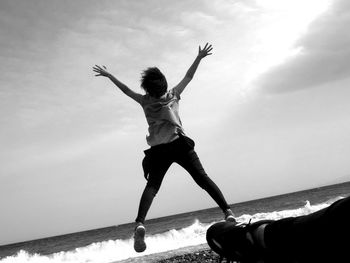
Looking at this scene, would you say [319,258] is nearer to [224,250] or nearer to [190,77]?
[224,250]

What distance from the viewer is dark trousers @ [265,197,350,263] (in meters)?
1.31

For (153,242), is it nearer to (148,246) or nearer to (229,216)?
(148,246)

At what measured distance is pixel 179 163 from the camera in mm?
4605

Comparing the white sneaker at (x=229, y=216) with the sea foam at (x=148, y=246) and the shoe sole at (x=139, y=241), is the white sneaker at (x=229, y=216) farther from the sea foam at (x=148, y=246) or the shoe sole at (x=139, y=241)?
the shoe sole at (x=139, y=241)

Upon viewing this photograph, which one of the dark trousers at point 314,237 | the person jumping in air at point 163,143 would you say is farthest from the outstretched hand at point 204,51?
the dark trousers at point 314,237

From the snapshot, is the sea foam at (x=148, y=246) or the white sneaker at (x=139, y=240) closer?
the white sneaker at (x=139, y=240)

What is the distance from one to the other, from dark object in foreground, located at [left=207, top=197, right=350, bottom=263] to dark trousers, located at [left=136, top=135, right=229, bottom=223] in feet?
7.08

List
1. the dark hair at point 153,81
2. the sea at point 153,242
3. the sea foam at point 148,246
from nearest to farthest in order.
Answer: the dark hair at point 153,81, the sea at point 153,242, the sea foam at point 148,246

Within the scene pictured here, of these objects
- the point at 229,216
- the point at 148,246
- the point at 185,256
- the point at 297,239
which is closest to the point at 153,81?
the point at 229,216

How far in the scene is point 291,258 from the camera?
1.64m

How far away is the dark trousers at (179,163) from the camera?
4.52m

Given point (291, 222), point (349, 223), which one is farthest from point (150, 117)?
point (349, 223)

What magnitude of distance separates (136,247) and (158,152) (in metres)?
1.14

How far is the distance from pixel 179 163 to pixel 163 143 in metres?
0.32
